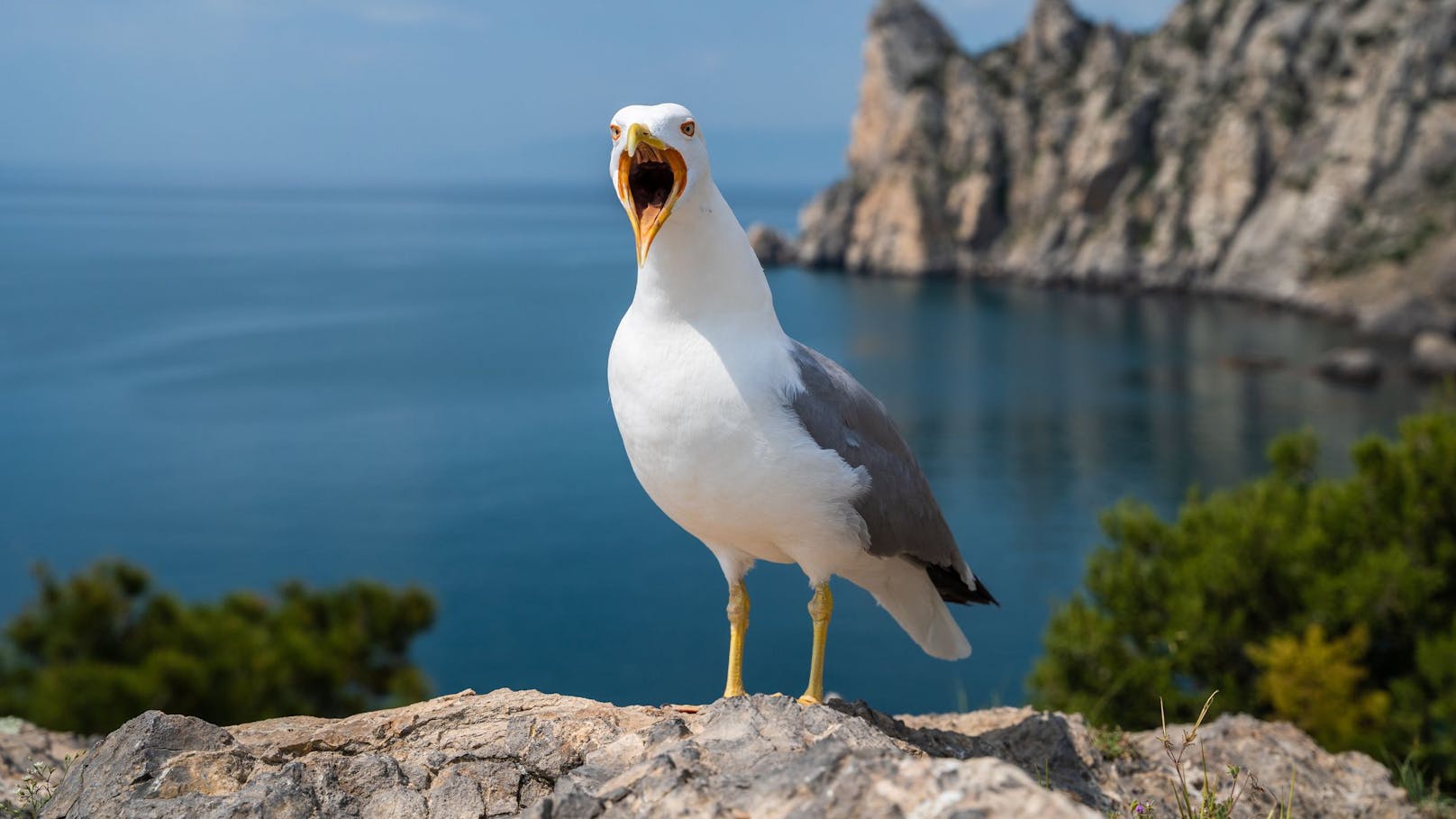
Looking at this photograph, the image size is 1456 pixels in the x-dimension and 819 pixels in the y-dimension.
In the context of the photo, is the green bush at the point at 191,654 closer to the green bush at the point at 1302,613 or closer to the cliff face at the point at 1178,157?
the green bush at the point at 1302,613

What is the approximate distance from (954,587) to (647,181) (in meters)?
2.33

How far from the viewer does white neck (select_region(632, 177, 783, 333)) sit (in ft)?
14.6

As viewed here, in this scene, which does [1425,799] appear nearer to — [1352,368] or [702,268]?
[702,268]

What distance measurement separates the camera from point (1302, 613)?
12.7 metres

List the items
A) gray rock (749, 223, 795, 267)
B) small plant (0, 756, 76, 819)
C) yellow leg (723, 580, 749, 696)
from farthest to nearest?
1. gray rock (749, 223, 795, 267)
2. yellow leg (723, 580, 749, 696)
3. small plant (0, 756, 76, 819)

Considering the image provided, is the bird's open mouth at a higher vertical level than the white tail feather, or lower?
higher

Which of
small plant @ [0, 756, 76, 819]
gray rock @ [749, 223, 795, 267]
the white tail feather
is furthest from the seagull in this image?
gray rock @ [749, 223, 795, 267]

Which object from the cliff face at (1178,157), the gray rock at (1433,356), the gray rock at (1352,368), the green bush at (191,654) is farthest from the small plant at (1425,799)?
the cliff face at (1178,157)

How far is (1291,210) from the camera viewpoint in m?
82.6

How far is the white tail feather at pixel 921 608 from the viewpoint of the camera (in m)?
5.54

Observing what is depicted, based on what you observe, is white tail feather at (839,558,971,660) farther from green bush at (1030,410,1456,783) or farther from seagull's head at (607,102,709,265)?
green bush at (1030,410,1456,783)

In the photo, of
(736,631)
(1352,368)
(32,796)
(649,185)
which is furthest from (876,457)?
(1352,368)

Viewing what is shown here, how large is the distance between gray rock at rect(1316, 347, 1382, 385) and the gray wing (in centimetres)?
5563

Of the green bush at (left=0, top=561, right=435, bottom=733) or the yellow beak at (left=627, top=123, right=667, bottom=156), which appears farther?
the green bush at (left=0, top=561, right=435, bottom=733)
